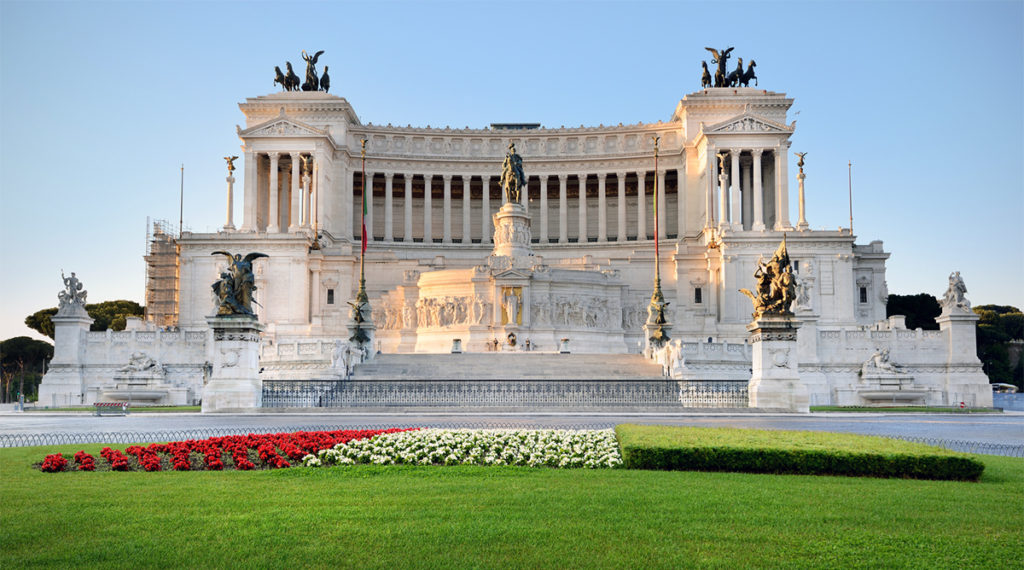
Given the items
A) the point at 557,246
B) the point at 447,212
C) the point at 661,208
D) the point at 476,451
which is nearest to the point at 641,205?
the point at 661,208

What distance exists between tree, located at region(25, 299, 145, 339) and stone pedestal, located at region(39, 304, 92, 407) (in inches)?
1397

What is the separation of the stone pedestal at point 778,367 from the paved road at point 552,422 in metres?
1.77

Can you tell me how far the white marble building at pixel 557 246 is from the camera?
46906 mm

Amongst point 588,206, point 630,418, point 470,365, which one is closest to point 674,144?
point 588,206

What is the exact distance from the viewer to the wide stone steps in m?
43.0

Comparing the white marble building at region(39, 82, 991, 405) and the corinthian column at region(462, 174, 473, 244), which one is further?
the corinthian column at region(462, 174, 473, 244)

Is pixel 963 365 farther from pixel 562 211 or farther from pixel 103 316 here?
pixel 103 316

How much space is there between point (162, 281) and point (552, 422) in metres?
63.6

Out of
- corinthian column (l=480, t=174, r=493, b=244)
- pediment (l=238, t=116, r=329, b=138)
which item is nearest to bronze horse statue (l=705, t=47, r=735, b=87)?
corinthian column (l=480, t=174, r=493, b=244)

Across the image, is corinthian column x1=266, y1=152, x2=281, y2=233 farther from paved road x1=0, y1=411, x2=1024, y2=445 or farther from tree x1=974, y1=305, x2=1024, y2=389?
Answer: tree x1=974, y1=305, x2=1024, y2=389

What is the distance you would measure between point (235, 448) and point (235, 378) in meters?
16.2

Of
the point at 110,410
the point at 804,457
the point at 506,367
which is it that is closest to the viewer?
the point at 804,457

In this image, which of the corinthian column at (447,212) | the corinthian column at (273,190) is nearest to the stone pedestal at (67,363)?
the corinthian column at (273,190)

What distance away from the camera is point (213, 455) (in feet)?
49.4
